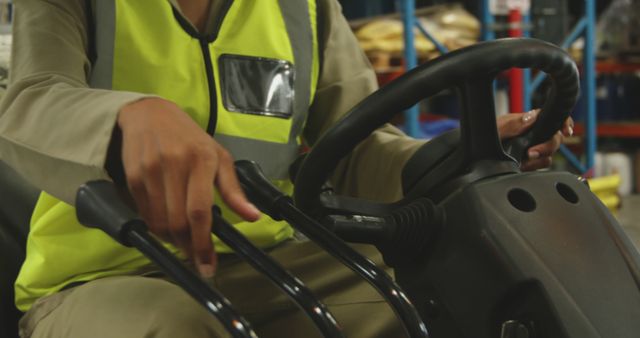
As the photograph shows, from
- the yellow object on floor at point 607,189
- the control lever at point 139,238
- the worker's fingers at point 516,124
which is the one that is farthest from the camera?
the yellow object on floor at point 607,189

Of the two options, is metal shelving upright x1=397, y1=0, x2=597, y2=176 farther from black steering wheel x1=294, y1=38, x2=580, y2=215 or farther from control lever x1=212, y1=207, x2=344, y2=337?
control lever x1=212, y1=207, x2=344, y2=337

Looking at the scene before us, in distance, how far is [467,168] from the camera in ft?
3.06

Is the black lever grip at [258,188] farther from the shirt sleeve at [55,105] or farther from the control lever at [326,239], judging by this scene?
the shirt sleeve at [55,105]

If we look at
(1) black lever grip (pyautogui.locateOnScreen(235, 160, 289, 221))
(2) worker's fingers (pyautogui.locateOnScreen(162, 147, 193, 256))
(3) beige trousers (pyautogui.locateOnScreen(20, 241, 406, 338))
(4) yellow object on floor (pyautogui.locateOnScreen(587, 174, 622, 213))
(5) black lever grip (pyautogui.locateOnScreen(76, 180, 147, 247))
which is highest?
(2) worker's fingers (pyautogui.locateOnScreen(162, 147, 193, 256))

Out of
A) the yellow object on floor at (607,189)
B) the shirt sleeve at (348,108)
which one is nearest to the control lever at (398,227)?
the shirt sleeve at (348,108)

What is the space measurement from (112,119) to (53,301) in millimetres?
380

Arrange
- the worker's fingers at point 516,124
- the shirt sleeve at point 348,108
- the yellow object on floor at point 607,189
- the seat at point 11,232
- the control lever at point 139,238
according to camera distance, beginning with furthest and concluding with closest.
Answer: the yellow object on floor at point 607,189 → the shirt sleeve at point 348,108 → the seat at point 11,232 → the worker's fingers at point 516,124 → the control lever at point 139,238

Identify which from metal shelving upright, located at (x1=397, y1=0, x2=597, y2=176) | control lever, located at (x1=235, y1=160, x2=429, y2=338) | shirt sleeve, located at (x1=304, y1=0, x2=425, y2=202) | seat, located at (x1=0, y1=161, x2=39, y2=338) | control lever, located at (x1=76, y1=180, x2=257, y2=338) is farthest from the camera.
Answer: metal shelving upright, located at (x1=397, y1=0, x2=597, y2=176)

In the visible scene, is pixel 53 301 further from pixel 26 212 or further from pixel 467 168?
pixel 467 168

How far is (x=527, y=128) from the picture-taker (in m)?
1.08

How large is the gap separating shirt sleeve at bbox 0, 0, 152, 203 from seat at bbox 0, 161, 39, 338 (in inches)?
11.0

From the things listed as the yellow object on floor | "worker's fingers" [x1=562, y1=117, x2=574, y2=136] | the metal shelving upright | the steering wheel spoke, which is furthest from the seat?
the yellow object on floor

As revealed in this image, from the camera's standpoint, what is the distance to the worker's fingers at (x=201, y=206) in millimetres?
708

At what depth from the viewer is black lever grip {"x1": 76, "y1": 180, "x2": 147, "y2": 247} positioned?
0.74 m
